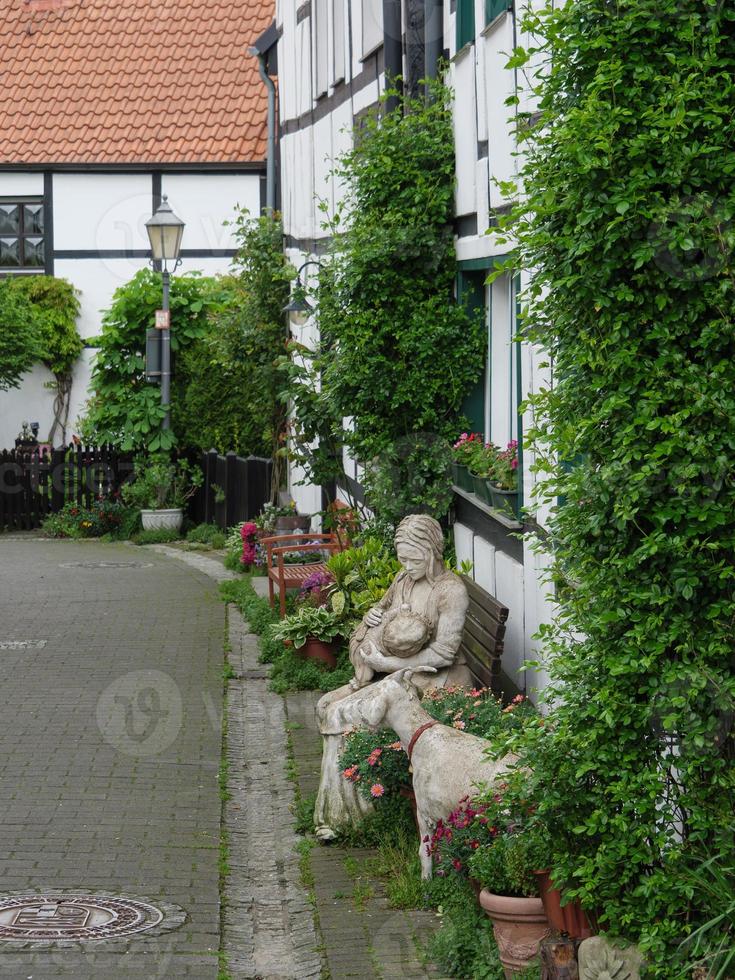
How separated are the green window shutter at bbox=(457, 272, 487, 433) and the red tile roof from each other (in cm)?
1545

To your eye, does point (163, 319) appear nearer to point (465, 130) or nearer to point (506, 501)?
point (465, 130)

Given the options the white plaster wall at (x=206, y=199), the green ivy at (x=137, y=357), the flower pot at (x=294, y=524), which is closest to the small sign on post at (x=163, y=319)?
the green ivy at (x=137, y=357)

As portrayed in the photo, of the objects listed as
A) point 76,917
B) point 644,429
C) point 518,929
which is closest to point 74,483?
point 76,917

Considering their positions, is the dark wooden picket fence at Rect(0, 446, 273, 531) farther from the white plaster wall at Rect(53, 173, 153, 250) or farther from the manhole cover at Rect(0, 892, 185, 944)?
the manhole cover at Rect(0, 892, 185, 944)

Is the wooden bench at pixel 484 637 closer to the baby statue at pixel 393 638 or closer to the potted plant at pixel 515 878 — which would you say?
the baby statue at pixel 393 638

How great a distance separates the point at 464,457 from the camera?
32.3 feet

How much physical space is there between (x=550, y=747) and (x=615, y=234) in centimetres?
169

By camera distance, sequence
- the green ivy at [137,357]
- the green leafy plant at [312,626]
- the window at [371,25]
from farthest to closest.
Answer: the green ivy at [137,357], the window at [371,25], the green leafy plant at [312,626]

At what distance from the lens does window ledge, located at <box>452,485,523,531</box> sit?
807 cm

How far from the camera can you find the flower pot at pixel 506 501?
331 inches

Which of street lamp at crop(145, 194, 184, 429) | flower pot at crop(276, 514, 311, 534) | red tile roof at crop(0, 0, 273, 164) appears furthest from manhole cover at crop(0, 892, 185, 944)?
red tile roof at crop(0, 0, 273, 164)

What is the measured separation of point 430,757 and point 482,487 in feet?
10.6

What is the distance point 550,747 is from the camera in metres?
4.82

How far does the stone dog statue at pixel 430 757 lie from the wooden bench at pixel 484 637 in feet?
3.12
